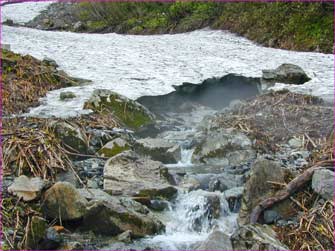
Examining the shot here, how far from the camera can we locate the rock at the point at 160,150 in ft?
23.7

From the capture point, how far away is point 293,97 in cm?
936

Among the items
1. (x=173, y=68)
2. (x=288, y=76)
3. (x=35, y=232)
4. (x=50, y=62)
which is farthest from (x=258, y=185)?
(x=50, y=62)

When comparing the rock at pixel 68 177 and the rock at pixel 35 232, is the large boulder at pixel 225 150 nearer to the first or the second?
the rock at pixel 68 177

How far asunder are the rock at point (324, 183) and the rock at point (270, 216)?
0.48m

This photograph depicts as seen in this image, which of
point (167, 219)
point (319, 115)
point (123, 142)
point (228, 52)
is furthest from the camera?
point (228, 52)

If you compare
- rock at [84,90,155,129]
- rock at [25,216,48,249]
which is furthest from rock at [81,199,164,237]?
rock at [84,90,155,129]

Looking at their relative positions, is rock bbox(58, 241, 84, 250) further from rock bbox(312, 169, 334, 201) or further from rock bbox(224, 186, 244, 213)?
rock bbox(312, 169, 334, 201)

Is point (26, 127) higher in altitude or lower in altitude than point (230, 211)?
higher

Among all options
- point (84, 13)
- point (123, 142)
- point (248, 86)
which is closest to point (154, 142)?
point (123, 142)

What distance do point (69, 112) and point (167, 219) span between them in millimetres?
3522

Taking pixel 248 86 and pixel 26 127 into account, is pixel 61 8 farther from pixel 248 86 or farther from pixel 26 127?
pixel 26 127

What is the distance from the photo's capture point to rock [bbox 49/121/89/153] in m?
6.98

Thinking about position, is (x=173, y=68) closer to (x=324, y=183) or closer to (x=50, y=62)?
(x=50, y=62)

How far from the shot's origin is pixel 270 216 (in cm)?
528
